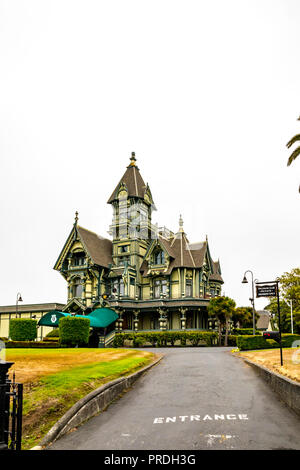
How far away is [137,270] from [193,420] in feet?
142

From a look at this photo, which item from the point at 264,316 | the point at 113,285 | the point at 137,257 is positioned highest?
the point at 137,257

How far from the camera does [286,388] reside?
12898 millimetres

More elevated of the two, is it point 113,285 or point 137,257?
point 137,257

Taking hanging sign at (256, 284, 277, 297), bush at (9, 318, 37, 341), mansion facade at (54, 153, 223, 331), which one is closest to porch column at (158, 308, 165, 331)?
mansion facade at (54, 153, 223, 331)

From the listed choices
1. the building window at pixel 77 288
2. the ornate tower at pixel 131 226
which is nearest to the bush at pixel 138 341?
the ornate tower at pixel 131 226

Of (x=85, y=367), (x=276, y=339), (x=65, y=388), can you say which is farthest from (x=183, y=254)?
(x=65, y=388)

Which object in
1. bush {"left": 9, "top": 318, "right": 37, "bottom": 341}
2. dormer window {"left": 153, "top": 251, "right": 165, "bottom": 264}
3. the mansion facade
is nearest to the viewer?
bush {"left": 9, "top": 318, "right": 37, "bottom": 341}

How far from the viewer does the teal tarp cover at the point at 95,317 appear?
42312 millimetres

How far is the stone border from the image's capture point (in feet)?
A: 32.0

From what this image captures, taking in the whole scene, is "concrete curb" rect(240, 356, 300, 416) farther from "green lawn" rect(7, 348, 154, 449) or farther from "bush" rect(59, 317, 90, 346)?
"bush" rect(59, 317, 90, 346)

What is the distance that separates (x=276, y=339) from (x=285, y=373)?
1605cm
